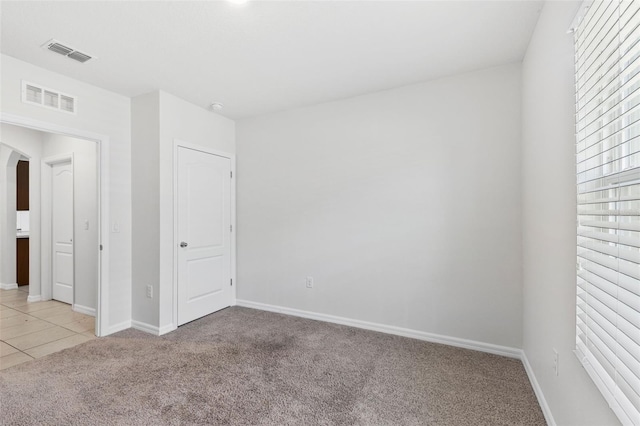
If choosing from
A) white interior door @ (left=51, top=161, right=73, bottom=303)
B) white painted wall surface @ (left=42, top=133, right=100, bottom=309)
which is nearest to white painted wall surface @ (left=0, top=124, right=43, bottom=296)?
white interior door @ (left=51, top=161, right=73, bottom=303)

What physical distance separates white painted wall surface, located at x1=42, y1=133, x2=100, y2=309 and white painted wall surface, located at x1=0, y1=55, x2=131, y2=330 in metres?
0.75

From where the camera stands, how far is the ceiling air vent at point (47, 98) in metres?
2.60

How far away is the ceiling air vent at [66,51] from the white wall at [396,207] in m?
1.82

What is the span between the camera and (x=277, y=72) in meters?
2.80

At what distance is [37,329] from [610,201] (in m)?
4.79

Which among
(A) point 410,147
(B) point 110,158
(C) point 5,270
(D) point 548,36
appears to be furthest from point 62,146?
(D) point 548,36

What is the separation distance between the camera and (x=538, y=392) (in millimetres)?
2021

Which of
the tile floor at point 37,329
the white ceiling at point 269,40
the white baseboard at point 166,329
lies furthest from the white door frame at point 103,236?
the white ceiling at point 269,40

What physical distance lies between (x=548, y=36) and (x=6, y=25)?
3501 millimetres

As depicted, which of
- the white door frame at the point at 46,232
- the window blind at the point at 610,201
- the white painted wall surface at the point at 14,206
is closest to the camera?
the window blind at the point at 610,201

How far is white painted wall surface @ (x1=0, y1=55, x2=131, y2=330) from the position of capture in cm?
294

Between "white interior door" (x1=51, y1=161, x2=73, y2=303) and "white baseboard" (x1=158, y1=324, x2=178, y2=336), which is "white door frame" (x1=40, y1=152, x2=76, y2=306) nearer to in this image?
"white interior door" (x1=51, y1=161, x2=73, y2=303)

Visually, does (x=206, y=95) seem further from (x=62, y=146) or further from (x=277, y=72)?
(x=62, y=146)

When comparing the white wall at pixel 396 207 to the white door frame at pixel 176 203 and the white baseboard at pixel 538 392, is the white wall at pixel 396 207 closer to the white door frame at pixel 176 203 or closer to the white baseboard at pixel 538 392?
the white door frame at pixel 176 203
